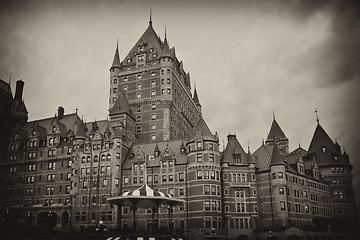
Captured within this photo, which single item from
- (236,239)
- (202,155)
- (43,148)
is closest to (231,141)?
(202,155)

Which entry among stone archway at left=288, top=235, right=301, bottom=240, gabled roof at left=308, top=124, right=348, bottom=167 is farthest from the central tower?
stone archway at left=288, top=235, right=301, bottom=240

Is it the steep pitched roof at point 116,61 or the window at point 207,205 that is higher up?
the steep pitched roof at point 116,61

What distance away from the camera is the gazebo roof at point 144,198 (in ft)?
183

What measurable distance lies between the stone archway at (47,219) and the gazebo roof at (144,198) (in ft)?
104

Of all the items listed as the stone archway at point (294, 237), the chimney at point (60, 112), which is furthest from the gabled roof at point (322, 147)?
the chimney at point (60, 112)

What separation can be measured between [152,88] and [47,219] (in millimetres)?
40902

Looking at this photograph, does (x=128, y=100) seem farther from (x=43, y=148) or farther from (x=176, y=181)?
(x=176, y=181)

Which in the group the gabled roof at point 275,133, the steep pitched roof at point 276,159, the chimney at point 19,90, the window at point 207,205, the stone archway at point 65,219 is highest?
the chimney at point 19,90

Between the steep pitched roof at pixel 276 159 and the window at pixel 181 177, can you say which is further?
the steep pitched roof at pixel 276 159

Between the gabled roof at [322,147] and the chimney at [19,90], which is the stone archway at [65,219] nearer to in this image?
the chimney at [19,90]

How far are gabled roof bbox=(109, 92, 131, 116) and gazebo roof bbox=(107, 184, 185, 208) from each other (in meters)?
37.0

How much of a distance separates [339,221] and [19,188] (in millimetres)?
→ 74006

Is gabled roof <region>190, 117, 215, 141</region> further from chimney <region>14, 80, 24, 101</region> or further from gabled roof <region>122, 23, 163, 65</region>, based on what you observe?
A: chimney <region>14, 80, 24, 101</region>

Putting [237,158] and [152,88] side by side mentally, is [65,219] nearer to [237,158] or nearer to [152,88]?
[152,88]
